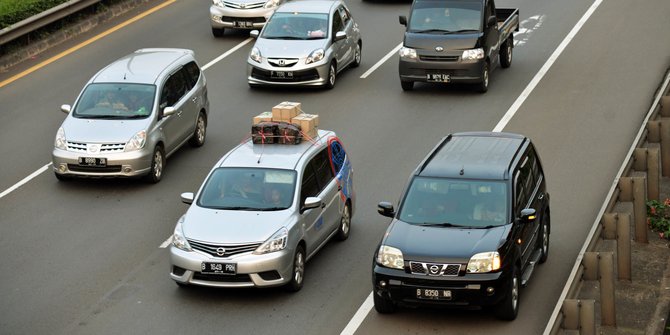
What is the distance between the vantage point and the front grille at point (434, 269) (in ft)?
50.3

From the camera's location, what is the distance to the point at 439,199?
54.4 feet

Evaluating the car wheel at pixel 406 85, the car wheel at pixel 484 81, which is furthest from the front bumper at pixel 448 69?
the car wheel at pixel 406 85

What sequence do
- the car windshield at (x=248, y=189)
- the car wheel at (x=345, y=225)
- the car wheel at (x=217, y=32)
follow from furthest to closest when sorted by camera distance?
the car wheel at (x=217, y=32)
the car wheel at (x=345, y=225)
the car windshield at (x=248, y=189)

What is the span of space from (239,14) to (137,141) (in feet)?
35.6

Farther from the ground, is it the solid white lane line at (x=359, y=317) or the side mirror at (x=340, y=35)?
the side mirror at (x=340, y=35)

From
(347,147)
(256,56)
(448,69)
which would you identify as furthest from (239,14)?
(347,147)

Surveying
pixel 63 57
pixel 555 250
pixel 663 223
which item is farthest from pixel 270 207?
pixel 63 57

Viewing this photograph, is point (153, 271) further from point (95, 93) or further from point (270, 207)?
point (95, 93)

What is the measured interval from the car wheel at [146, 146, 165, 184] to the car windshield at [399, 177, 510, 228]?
6506 millimetres

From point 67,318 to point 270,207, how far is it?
3041 mm

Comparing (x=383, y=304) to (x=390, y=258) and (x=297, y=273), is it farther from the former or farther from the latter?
(x=297, y=273)

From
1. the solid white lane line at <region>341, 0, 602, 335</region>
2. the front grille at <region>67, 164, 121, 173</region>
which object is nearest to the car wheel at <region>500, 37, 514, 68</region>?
the solid white lane line at <region>341, 0, 602, 335</region>

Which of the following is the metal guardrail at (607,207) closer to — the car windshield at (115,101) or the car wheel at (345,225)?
the car wheel at (345,225)

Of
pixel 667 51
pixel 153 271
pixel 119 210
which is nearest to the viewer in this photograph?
pixel 153 271
